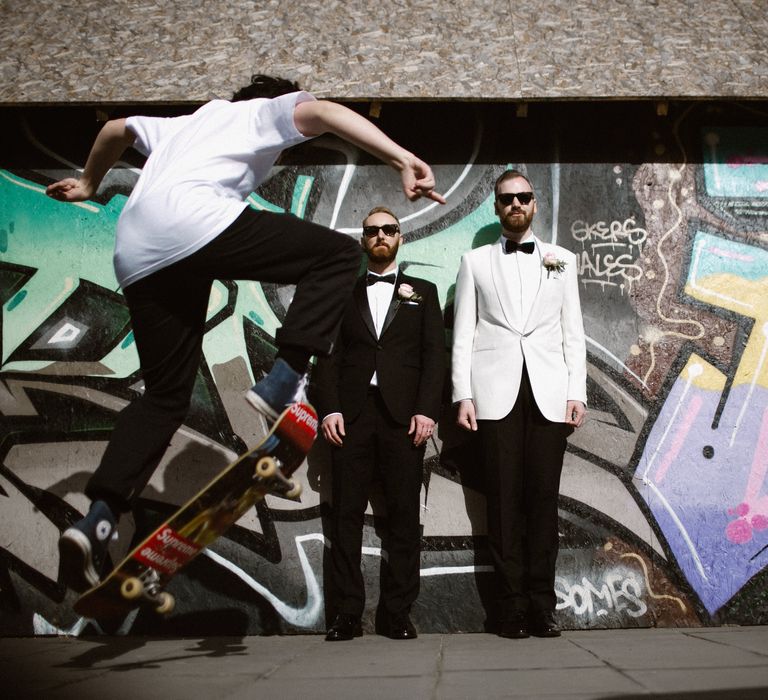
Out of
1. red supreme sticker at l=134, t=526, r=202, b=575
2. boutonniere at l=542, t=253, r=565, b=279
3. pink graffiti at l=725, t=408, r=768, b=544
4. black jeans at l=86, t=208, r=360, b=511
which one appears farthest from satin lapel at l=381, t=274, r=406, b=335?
pink graffiti at l=725, t=408, r=768, b=544

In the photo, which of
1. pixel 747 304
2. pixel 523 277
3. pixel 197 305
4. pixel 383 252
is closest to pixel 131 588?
pixel 197 305

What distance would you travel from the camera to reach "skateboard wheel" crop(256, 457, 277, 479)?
3.16m

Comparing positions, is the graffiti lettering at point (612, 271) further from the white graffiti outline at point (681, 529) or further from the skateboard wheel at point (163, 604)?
the skateboard wheel at point (163, 604)

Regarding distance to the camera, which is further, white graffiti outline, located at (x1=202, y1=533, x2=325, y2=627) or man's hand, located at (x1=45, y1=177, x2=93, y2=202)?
white graffiti outline, located at (x1=202, y1=533, x2=325, y2=627)

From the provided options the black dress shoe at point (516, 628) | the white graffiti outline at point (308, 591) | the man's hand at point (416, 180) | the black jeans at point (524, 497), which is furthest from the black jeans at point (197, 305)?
the black dress shoe at point (516, 628)

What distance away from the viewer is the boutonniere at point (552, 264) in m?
4.93

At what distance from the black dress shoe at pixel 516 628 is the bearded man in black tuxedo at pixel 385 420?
22.6 inches

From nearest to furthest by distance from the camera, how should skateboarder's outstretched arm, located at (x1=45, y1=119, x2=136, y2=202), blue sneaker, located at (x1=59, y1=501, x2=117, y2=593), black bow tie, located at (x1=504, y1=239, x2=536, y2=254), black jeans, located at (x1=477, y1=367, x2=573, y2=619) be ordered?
1. blue sneaker, located at (x1=59, y1=501, x2=117, y2=593)
2. skateboarder's outstretched arm, located at (x1=45, y1=119, x2=136, y2=202)
3. black jeans, located at (x1=477, y1=367, x2=573, y2=619)
4. black bow tie, located at (x1=504, y1=239, x2=536, y2=254)

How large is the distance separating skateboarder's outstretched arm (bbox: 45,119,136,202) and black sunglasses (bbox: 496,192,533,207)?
234cm

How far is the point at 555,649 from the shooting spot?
3986mm

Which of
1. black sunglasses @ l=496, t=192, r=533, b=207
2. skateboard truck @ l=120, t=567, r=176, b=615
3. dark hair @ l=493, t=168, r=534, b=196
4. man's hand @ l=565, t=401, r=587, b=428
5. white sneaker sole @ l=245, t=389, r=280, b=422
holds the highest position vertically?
dark hair @ l=493, t=168, r=534, b=196

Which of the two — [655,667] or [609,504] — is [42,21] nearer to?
[609,504]

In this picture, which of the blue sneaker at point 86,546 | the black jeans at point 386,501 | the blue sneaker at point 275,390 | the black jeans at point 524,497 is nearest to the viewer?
the blue sneaker at point 86,546

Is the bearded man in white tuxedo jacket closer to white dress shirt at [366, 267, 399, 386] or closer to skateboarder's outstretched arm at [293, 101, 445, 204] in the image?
white dress shirt at [366, 267, 399, 386]
